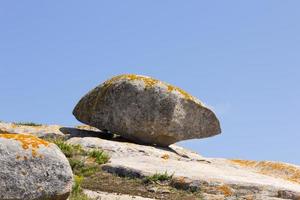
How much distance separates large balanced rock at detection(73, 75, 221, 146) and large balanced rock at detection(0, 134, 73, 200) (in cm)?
1597

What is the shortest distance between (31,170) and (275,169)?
885 inches

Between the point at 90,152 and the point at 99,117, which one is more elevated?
the point at 99,117

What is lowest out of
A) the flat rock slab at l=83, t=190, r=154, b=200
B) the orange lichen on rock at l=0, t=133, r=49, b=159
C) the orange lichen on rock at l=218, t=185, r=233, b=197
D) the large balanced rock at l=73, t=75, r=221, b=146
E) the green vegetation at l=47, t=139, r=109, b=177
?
the flat rock slab at l=83, t=190, r=154, b=200

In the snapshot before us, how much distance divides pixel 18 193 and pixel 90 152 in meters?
9.65

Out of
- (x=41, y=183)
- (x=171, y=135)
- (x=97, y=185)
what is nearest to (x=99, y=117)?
(x=171, y=135)

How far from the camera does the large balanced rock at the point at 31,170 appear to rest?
45.5ft

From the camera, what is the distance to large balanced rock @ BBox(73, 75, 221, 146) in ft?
100

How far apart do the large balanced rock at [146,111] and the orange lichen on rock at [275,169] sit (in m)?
4.66

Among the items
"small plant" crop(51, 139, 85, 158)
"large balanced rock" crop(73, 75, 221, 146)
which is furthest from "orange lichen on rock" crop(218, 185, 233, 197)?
"large balanced rock" crop(73, 75, 221, 146)

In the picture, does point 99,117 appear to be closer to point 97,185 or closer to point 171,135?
point 171,135

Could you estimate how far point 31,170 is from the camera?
14.0 metres

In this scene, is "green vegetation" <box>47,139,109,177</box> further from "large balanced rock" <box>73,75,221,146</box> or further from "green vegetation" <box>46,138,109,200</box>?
"large balanced rock" <box>73,75,221,146</box>

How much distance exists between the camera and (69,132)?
31438mm

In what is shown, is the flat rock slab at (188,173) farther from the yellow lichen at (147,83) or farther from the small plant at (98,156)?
the yellow lichen at (147,83)
